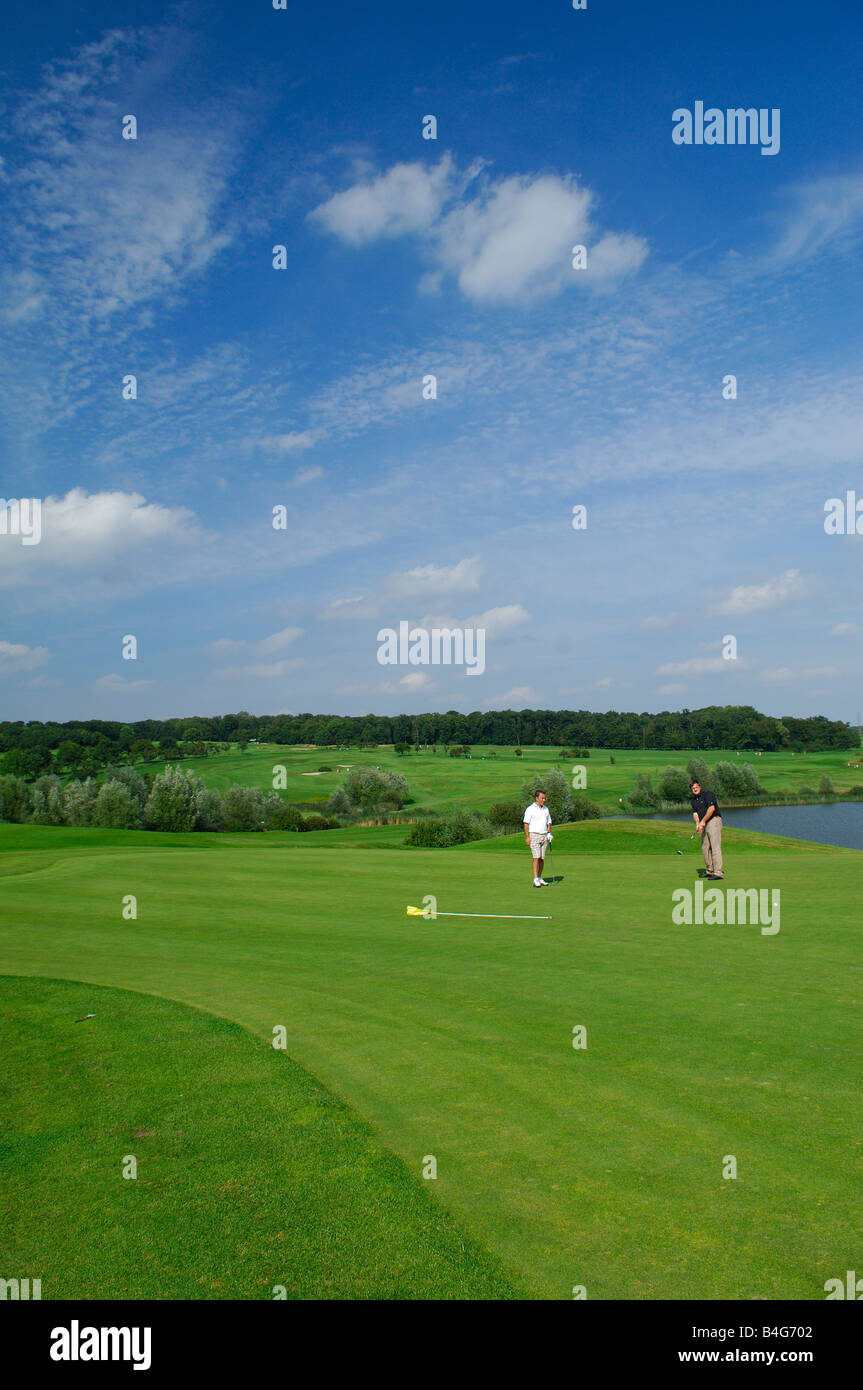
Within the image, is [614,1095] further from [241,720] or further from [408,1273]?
[241,720]

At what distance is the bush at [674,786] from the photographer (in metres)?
103

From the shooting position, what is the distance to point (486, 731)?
17875cm

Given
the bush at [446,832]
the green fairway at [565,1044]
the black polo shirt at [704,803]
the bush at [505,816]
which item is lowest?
the bush at [505,816]

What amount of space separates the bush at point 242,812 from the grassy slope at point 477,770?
16485 millimetres

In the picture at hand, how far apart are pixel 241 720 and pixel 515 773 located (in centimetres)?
6450

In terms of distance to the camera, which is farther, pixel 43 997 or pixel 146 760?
pixel 146 760

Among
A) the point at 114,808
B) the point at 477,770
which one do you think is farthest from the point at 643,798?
the point at 114,808

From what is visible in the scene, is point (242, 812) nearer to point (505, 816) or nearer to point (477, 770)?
point (505, 816)

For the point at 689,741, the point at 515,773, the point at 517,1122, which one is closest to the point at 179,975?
the point at 517,1122

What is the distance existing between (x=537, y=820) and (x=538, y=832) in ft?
1.42

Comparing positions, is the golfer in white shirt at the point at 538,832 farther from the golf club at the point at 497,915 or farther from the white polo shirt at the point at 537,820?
the golf club at the point at 497,915

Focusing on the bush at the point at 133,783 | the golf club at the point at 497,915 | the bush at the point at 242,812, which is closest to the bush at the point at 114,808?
the bush at the point at 133,783
